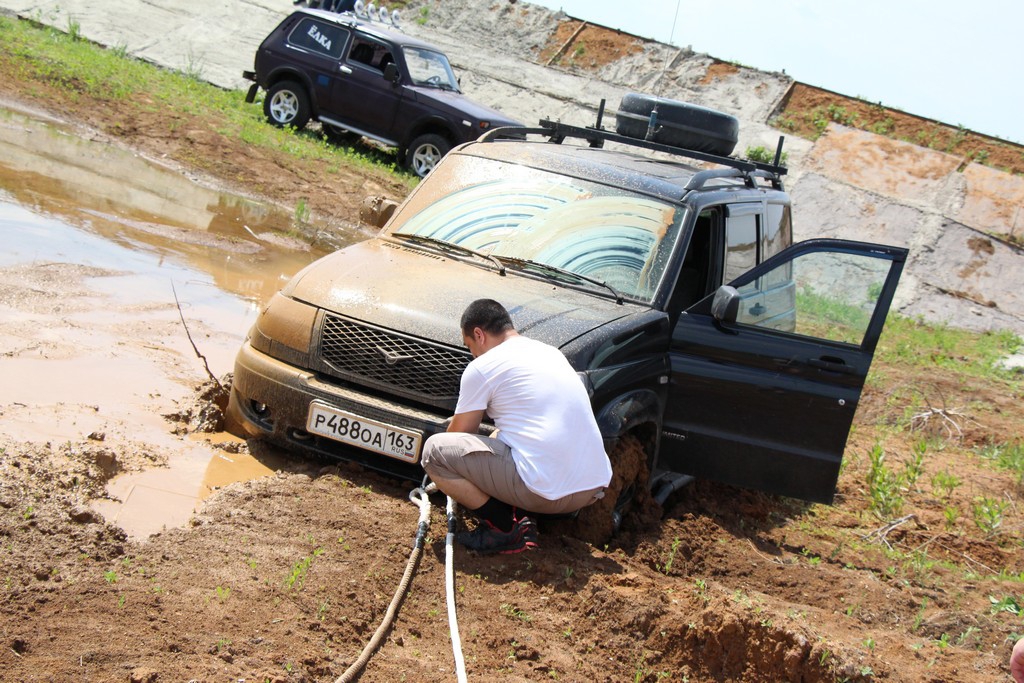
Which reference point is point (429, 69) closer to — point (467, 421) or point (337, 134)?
point (337, 134)

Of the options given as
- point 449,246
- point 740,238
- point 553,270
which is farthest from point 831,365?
point 449,246

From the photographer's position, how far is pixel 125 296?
26.9ft

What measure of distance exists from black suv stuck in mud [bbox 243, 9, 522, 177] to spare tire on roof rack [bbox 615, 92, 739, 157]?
7.93 meters

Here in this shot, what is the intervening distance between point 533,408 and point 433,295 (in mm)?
1085

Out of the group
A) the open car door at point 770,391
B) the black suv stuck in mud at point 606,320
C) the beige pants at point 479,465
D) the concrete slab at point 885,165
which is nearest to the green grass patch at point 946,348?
the concrete slab at point 885,165

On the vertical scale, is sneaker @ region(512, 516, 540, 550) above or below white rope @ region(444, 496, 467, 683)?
above

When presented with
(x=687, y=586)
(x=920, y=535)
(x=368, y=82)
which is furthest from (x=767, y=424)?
(x=368, y=82)

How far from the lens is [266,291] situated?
962cm

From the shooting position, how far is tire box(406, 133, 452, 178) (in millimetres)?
16078

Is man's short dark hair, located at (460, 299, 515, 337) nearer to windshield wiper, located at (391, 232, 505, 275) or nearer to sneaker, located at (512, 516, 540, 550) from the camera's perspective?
sneaker, located at (512, 516, 540, 550)

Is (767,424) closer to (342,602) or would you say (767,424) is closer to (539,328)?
(539,328)

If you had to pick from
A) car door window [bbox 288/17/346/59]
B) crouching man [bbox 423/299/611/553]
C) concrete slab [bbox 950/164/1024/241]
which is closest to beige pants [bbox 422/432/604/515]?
crouching man [bbox 423/299/611/553]

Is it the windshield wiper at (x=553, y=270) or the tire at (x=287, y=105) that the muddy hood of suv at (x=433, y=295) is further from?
the tire at (x=287, y=105)

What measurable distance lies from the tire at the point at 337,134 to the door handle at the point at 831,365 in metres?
12.3
